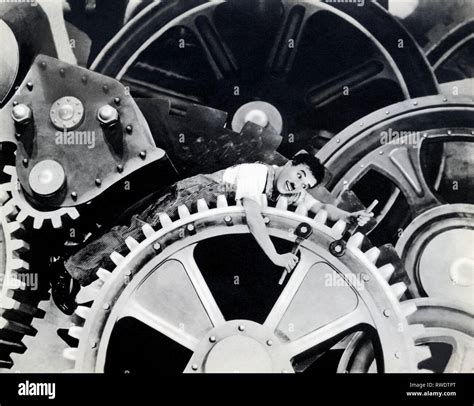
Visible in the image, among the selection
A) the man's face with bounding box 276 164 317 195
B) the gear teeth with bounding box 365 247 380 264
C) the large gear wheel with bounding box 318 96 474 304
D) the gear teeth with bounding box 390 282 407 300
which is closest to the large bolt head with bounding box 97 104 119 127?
the man's face with bounding box 276 164 317 195

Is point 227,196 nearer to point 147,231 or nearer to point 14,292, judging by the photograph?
point 147,231

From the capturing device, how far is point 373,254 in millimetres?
1945

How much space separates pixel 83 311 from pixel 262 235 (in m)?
0.62

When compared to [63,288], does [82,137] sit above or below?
above

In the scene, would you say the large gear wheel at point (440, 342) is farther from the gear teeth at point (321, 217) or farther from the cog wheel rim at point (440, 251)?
the gear teeth at point (321, 217)

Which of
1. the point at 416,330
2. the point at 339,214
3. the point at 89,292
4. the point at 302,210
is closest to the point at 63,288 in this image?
the point at 89,292

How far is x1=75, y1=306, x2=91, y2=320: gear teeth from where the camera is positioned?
1939mm

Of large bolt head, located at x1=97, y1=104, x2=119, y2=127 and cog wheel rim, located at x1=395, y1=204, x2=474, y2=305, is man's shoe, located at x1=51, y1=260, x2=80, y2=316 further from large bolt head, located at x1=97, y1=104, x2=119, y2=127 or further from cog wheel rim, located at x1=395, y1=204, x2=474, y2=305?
cog wheel rim, located at x1=395, y1=204, x2=474, y2=305

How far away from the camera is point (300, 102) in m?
2.10

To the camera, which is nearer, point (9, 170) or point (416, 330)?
point (416, 330)

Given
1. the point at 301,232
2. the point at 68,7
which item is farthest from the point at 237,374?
the point at 68,7

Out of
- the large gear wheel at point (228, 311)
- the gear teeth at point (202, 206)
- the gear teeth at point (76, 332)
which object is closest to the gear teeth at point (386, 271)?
the large gear wheel at point (228, 311)

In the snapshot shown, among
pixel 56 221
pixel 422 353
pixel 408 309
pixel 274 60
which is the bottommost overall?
pixel 422 353

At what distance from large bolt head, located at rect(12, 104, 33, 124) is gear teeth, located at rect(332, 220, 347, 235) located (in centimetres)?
109
